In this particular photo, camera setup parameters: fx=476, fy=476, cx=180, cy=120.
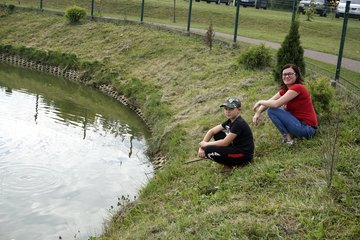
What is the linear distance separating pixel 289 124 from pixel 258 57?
691cm

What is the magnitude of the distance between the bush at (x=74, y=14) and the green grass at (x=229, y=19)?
126 centimetres

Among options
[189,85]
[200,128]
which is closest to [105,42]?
[189,85]

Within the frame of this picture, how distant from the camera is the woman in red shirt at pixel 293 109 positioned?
772 cm

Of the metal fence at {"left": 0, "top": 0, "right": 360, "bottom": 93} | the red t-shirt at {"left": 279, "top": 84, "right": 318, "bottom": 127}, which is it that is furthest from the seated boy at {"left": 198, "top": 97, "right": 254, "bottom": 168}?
the metal fence at {"left": 0, "top": 0, "right": 360, "bottom": 93}

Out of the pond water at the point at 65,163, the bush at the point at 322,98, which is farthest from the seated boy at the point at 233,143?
the pond water at the point at 65,163

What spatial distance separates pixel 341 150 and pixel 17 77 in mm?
16555

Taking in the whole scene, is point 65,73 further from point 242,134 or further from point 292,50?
point 242,134

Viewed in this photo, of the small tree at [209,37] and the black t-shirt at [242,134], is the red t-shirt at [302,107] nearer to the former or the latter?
the black t-shirt at [242,134]

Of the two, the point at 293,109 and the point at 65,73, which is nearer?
the point at 293,109

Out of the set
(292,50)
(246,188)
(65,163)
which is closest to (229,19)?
(292,50)

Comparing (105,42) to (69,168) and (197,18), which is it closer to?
(197,18)

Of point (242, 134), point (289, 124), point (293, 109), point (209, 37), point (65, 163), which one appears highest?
point (209, 37)

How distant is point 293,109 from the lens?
7.89m

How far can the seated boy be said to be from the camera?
7.45 meters
